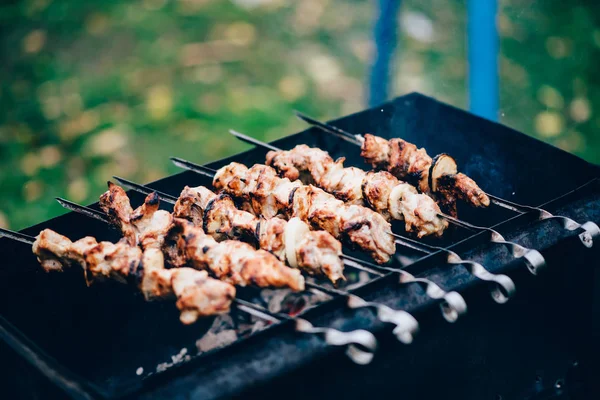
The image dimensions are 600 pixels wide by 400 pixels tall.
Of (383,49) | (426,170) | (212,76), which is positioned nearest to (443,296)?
(426,170)

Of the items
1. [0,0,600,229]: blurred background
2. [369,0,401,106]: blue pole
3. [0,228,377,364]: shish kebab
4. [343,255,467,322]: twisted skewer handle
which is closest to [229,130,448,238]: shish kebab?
[343,255,467,322]: twisted skewer handle

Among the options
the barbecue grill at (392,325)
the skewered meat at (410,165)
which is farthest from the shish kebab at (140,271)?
the skewered meat at (410,165)

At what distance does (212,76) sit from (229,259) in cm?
524

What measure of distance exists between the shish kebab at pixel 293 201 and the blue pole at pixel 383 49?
Answer: 2.58 metres

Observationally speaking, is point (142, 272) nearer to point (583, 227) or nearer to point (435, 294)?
point (435, 294)

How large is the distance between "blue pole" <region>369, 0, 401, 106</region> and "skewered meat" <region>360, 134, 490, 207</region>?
87.4 inches

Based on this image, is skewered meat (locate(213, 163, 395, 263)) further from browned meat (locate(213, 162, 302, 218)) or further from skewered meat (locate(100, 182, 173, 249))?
skewered meat (locate(100, 182, 173, 249))

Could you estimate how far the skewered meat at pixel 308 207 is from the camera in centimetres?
259

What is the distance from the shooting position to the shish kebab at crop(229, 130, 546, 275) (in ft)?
8.88

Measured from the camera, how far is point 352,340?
6.41 feet

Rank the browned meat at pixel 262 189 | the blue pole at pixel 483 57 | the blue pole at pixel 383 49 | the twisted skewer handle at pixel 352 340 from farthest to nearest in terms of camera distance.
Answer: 1. the blue pole at pixel 383 49
2. the blue pole at pixel 483 57
3. the browned meat at pixel 262 189
4. the twisted skewer handle at pixel 352 340

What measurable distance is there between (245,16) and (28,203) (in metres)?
4.13

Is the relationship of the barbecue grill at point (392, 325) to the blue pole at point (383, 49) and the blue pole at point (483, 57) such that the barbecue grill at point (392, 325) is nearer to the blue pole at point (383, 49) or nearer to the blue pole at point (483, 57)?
the blue pole at point (483, 57)

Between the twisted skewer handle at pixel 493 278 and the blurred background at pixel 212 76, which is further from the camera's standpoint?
the blurred background at pixel 212 76
